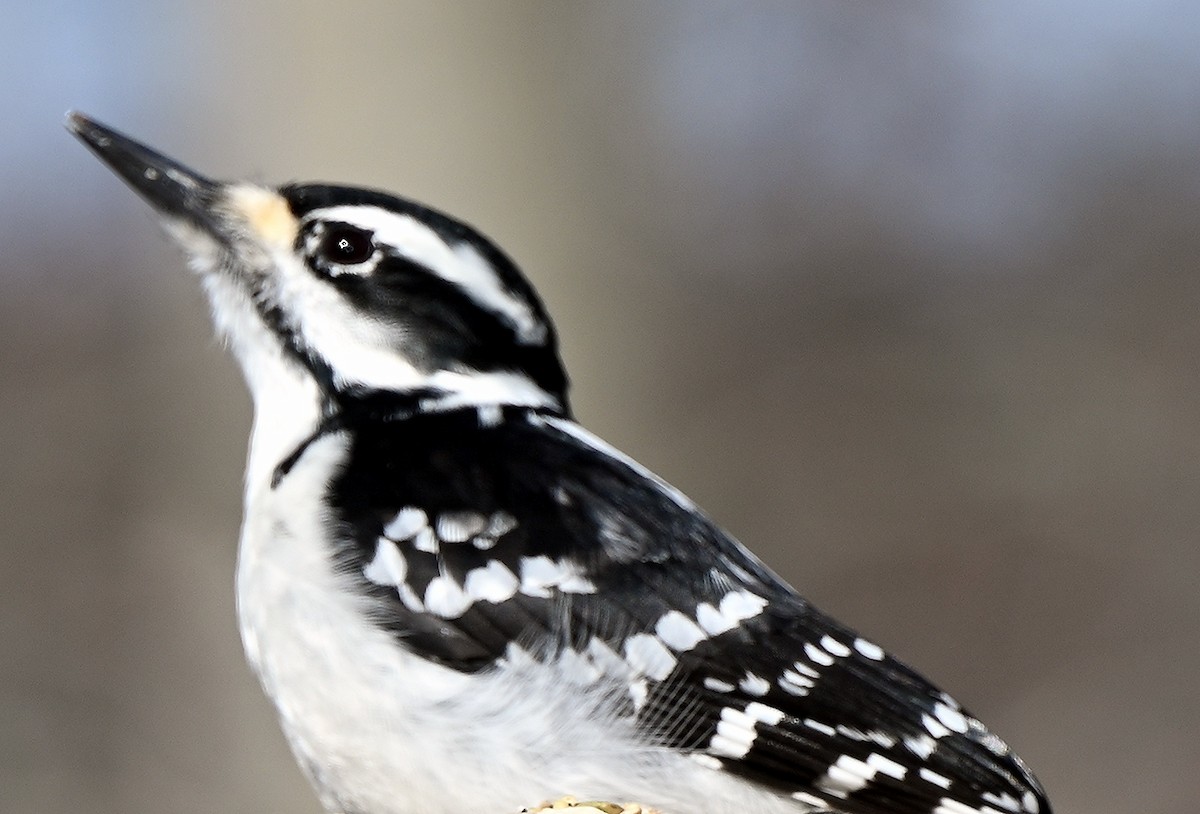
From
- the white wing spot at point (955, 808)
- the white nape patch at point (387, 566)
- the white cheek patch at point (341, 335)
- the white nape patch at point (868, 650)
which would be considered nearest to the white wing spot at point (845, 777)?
the white wing spot at point (955, 808)

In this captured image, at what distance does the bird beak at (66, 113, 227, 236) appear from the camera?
2.52 m

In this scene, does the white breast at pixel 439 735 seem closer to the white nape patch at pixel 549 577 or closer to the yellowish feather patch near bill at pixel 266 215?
the white nape patch at pixel 549 577

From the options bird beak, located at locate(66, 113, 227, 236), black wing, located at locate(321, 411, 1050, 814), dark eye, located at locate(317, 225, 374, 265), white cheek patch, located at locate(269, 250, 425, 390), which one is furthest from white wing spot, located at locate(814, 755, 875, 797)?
bird beak, located at locate(66, 113, 227, 236)

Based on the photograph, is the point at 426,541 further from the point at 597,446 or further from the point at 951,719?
the point at 951,719

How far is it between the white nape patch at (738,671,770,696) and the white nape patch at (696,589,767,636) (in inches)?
3.0

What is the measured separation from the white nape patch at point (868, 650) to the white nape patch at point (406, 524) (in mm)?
703

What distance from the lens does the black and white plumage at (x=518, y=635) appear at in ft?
6.25

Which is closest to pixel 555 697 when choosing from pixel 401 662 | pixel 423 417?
pixel 401 662

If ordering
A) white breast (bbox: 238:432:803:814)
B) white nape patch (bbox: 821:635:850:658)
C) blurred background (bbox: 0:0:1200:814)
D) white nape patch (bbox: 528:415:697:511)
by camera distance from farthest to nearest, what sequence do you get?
1. blurred background (bbox: 0:0:1200:814)
2. white nape patch (bbox: 528:415:697:511)
3. white nape patch (bbox: 821:635:850:658)
4. white breast (bbox: 238:432:803:814)

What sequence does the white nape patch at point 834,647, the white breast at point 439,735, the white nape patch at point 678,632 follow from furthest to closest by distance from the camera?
the white nape patch at point 834,647
the white nape patch at point 678,632
the white breast at point 439,735

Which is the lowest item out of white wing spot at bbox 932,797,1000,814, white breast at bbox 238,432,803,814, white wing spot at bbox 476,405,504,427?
white breast at bbox 238,432,803,814

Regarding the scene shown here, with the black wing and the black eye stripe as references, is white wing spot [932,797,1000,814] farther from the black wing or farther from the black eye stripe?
the black eye stripe

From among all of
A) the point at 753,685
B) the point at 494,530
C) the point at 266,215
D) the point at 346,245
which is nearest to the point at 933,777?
the point at 753,685

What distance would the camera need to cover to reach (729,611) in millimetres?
2043
